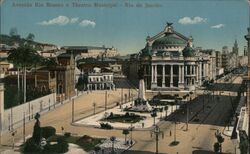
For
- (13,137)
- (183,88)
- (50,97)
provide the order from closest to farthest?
1. (13,137)
2. (50,97)
3. (183,88)

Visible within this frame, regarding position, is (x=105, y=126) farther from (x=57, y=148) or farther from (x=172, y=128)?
(x=57, y=148)

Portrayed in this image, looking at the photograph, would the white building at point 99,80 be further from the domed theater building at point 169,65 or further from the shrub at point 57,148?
the shrub at point 57,148

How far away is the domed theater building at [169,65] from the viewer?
344 ft

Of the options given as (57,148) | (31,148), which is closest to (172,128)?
(57,148)

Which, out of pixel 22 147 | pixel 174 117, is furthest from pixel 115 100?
pixel 22 147

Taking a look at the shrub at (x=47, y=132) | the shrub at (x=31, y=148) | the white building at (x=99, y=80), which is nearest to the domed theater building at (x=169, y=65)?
the white building at (x=99, y=80)

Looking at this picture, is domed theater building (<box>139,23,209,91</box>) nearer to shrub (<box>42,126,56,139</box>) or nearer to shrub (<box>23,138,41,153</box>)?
shrub (<box>42,126,56,139</box>)

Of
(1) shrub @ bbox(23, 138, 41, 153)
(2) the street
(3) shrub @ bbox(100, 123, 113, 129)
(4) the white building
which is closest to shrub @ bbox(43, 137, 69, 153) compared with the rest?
(1) shrub @ bbox(23, 138, 41, 153)

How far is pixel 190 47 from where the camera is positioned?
352 ft

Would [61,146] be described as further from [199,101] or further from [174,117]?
[199,101]

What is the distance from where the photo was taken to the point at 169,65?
348ft

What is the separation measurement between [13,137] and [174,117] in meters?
25.4

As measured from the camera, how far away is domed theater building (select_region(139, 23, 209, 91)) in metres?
105

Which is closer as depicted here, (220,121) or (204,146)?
(204,146)
